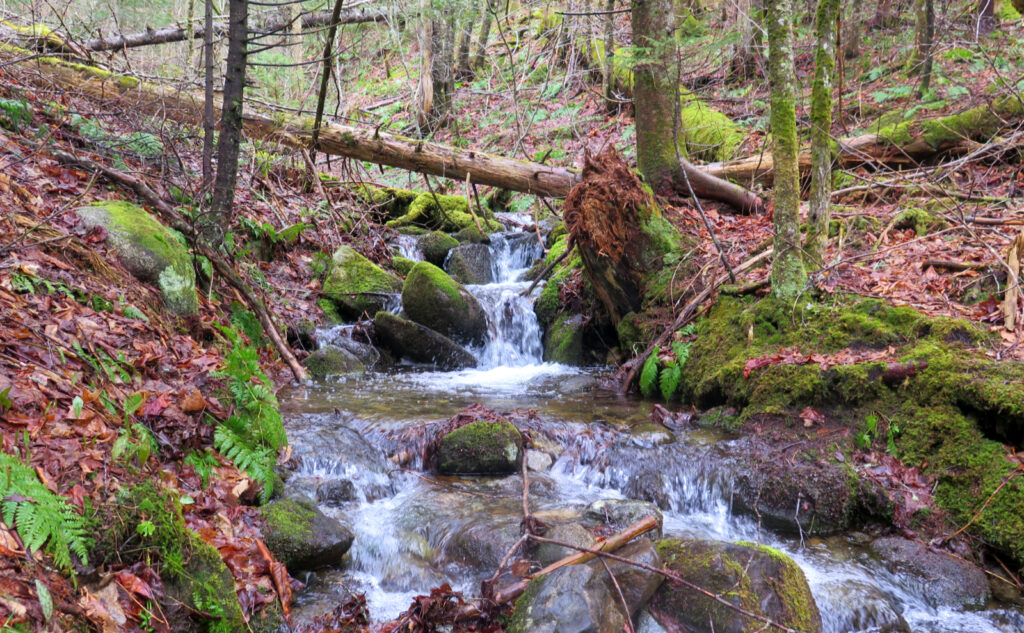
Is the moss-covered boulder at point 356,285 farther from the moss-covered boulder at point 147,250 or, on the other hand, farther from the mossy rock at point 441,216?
the moss-covered boulder at point 147,250

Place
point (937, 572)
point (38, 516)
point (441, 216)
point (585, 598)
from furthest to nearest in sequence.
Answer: point (441, 216)
point (937, 572)
point (585, 598)
point (38, 516)

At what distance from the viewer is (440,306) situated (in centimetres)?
988

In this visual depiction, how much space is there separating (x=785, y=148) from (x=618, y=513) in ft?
13.3

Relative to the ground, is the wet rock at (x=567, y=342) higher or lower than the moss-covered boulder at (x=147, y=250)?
lower

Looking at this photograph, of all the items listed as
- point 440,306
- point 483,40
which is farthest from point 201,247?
point 483,40

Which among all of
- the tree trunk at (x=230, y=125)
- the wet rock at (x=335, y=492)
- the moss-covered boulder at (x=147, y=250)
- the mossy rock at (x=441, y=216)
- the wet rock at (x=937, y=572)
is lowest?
the wet rock at (x=335, y=492)

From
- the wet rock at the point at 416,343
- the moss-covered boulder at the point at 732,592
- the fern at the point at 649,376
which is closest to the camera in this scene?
the moss-covered boulder at the point at 732,592

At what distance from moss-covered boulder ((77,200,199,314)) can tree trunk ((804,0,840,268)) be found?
6.24 metres

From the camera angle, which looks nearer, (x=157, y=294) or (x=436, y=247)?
Result: (x=157, y=294)

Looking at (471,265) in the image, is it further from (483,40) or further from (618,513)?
(483,40)

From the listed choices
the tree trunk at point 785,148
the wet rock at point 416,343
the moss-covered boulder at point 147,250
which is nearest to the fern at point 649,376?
the tree trunk at point 785,148

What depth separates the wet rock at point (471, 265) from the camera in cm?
1209

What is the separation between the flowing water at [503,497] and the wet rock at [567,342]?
3.87ft

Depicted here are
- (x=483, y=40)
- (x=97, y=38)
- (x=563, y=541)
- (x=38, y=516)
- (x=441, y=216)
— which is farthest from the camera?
(x=483, y=40)
